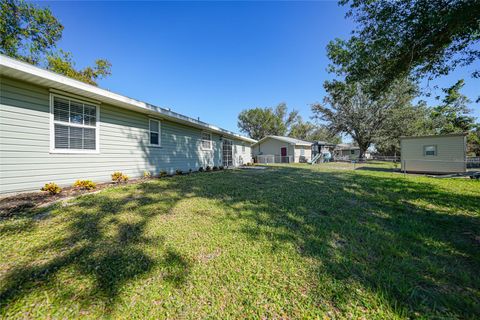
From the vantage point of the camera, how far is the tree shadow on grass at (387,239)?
5.10ft

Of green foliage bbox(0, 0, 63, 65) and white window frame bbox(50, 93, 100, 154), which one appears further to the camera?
green foliage bbox(0, 0, 63, 65)

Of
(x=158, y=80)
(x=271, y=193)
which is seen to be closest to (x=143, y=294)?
(x=271, y=193)

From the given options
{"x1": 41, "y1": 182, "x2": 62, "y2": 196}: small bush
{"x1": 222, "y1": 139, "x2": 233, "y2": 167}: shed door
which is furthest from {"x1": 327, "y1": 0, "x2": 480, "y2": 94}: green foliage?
{"x1": 41, "y1": 182, "x2": 62, "y2": 196}: small bush

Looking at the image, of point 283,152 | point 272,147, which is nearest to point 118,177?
point 283,152

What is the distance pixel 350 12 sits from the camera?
5980mm

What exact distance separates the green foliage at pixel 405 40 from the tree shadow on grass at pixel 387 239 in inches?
171

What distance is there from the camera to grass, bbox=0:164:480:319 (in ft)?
4.68

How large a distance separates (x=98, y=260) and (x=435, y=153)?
55.9 ft

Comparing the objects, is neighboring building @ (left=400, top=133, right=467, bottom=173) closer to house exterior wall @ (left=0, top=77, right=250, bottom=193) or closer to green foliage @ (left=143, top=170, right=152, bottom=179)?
green foliage @ (left=143, top=170, right=152, bottom=179)

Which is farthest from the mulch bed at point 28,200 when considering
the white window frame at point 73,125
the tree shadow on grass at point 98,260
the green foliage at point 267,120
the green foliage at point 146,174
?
the green foliage at point 267,120

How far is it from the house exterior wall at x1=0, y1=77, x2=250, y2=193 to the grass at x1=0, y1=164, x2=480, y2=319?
5.57 feet

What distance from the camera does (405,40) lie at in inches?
206

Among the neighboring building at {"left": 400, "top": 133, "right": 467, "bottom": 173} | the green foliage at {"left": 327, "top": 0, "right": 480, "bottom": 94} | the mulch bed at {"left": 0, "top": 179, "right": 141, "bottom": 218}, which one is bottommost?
the mulch bed at {"left": 0, "top": 179, "right": 141, "bottom": 218}

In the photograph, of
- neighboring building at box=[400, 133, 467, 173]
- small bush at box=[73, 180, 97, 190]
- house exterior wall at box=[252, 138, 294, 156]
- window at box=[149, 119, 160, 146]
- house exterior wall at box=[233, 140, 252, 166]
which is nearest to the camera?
small bush at box=[73, 180, 97, 190]
